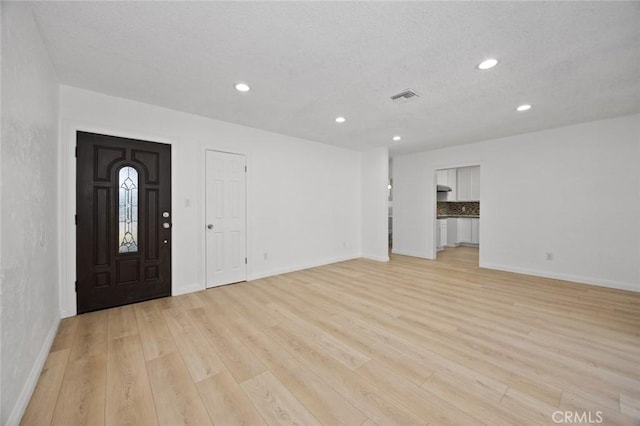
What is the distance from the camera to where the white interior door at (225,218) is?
381cm

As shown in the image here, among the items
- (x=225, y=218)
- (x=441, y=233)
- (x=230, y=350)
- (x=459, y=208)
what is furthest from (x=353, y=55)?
(x=459, y=208)

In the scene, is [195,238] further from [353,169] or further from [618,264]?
[618,264]

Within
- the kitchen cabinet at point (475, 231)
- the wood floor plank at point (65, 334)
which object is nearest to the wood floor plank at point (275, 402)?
the wood floor plank at point (65, 334)

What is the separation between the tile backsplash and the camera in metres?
7.70

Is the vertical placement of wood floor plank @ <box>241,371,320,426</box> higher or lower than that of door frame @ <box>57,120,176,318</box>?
lower

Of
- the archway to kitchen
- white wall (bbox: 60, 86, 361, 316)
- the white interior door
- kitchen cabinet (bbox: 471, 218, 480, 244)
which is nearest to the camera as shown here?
white wall (bbox: 60, 86, 361, 316)

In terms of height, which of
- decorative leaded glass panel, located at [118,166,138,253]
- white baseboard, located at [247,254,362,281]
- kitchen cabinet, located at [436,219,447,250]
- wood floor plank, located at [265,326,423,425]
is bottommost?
wood floor plank, located at [265,326,423,425]

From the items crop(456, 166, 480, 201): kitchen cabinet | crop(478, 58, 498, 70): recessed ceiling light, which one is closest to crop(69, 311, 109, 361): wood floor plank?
crop(478, 58, 498, 70): recessed ceiling light

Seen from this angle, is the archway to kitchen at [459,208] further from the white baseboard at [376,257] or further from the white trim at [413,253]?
the white baseboard at [376,257]

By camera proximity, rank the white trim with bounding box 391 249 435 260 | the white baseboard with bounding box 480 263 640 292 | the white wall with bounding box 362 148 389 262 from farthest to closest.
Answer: the white trim with bounding box 391 249 435 260 < the white wall with bounding box 362 148 389 262 < the white baseboard with bounding box 480 263 640 292

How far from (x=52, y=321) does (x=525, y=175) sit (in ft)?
23.0

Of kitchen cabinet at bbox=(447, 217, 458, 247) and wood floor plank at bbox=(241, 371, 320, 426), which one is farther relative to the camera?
kitchen cabinet at bbox=(447, 217, 458, 247)

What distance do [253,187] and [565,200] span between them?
5.35 m

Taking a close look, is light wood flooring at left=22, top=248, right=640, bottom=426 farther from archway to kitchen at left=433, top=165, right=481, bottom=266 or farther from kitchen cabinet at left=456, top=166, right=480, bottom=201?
kitchen cabinet at left=456, top=166, right=480, bottom=201
